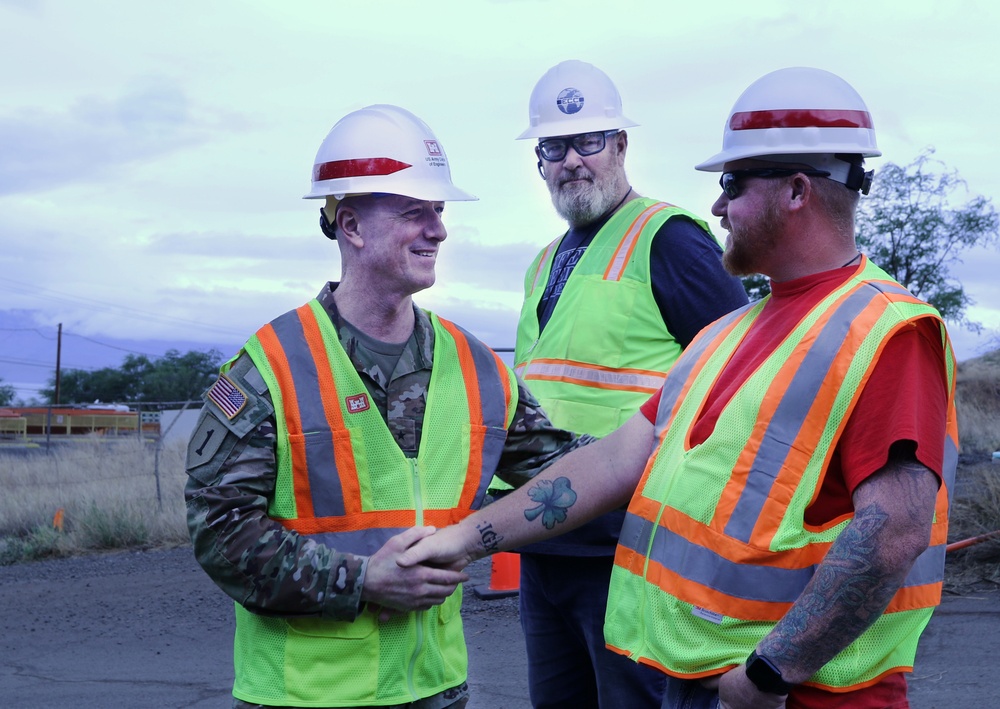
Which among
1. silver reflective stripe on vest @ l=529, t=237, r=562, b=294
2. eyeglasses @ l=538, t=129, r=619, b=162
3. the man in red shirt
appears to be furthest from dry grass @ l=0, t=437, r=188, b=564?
the man in red shirt

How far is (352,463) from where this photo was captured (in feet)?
9.95

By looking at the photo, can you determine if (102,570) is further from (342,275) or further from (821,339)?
(821,339)

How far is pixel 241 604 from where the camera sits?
299 centimetres

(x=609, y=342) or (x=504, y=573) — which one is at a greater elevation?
(x=609, y=342)

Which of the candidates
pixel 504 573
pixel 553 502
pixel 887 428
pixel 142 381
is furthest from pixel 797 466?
pixel 142 381

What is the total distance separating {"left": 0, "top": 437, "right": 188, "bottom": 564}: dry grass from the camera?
12008mm

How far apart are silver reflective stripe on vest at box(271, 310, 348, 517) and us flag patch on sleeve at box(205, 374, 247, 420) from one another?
0.15m

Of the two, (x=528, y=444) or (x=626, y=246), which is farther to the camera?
(x=626, y=246)

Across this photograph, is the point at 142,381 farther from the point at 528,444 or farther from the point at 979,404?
the point at 528,444

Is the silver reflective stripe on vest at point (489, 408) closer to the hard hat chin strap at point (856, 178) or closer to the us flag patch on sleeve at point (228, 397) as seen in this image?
the us flag patch on sleeve at point (228, 397)

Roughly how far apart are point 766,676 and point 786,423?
0.57m

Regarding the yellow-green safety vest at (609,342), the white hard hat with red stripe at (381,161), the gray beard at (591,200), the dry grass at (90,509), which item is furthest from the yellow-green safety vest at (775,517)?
the dry grass at (90,509)

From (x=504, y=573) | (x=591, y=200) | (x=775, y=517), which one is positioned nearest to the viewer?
(x=775, y=517)

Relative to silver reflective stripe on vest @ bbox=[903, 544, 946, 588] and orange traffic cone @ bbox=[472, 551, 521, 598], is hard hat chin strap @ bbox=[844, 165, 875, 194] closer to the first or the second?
silver reflective stripe on vest @ bbox=[903, 544, 946, 588]
